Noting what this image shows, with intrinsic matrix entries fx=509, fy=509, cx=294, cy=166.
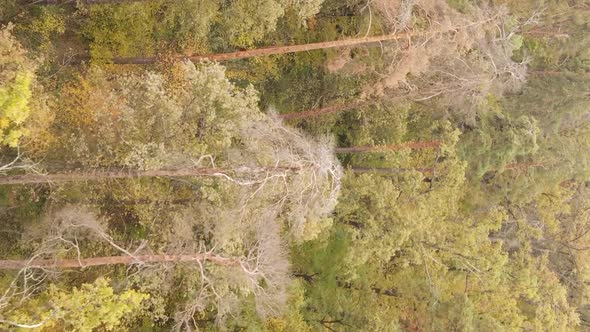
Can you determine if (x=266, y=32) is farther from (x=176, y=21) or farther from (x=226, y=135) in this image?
(x=226, y=135)

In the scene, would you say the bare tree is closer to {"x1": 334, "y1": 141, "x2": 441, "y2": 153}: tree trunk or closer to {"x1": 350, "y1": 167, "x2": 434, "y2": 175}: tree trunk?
{"x1": 350, "y1": 167, "x2": 434, "y2": 175}: tree trunk

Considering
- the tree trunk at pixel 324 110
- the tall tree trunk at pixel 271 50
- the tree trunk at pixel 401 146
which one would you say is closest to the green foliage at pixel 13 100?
the tall tree trunk at pixel 271 50

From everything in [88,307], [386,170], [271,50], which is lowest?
[88,307]

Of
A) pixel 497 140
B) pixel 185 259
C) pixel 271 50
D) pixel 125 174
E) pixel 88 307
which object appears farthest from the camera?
pixel 497 140

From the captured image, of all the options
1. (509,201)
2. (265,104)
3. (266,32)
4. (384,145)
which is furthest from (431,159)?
(266,32)

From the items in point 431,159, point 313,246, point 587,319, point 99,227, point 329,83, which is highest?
point 329,83

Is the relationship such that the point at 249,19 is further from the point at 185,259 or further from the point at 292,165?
the point at 185,259

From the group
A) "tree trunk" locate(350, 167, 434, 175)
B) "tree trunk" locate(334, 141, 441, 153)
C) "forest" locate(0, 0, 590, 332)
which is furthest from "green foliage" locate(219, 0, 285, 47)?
"tree trunk" locate(350, 167, 434, 175)

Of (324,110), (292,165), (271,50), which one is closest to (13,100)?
(292,165)

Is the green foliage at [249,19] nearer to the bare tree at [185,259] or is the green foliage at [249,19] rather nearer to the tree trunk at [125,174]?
the tree trunk at [125,174]
